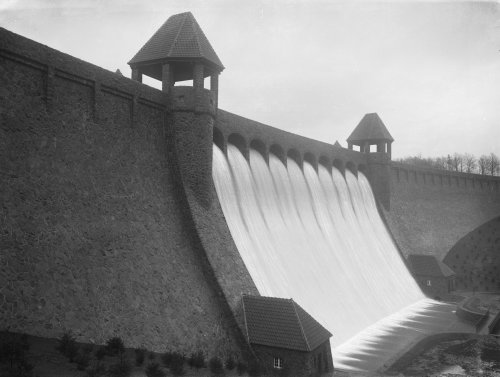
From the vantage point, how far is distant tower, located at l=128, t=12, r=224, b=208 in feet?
70.9

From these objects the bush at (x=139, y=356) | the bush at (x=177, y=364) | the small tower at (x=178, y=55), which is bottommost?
the bush at (x=177, y=364)

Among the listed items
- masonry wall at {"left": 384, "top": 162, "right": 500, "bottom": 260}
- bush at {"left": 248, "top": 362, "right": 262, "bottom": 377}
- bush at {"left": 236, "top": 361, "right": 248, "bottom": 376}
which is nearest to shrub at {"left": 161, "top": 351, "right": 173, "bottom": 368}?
bush at {"left": 236, "top": 361, "right": 248, "bottom": 376}

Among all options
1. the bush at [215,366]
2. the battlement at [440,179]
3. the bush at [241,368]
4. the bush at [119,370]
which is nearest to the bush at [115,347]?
the bush at [119,370]

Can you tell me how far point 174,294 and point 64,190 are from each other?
236 inches

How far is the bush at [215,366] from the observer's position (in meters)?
16.5

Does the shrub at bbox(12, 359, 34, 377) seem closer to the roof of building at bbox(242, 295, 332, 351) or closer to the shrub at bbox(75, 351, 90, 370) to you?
the shrub at bbox(75, 351, 90, 370)

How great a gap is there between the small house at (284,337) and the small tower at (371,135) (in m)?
29.8

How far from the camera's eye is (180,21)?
79.7 feet

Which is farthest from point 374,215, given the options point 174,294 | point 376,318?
point 174,294

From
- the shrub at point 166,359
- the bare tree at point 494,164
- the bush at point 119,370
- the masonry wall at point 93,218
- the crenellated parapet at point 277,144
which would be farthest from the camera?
the bare tree at point 494,164

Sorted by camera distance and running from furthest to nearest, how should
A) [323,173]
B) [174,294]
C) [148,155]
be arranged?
1. [323,173]
2. [148,155]
3. [174,294]

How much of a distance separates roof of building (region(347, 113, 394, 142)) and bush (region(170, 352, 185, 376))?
35.1 m

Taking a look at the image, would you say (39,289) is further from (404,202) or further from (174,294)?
(404,202)

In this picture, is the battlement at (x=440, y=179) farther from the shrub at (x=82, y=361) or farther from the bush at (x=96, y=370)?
the shrub at (x=82, y=361)
